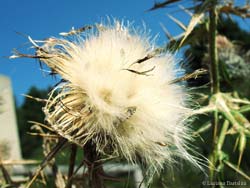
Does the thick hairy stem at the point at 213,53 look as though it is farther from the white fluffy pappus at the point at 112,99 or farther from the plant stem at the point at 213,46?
the white fluffy pappus at the point at 112,99

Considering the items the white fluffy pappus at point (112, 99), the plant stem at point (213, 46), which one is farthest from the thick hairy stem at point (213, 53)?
the white fluffy pappus at point (112, 99)

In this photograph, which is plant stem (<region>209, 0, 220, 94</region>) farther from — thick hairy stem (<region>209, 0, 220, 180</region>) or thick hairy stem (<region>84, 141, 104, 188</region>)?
thick hairy stem (<region>84, 141, 104, 188</region>)

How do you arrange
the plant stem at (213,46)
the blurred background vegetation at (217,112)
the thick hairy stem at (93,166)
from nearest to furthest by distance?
the thick hairy stem at (93,166), the blurred background vegetation at (217,112), the plant stem at (213,46)

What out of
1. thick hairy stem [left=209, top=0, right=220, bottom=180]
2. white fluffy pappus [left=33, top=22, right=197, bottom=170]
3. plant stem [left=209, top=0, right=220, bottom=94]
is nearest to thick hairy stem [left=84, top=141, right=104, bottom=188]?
Result: white fluffy pappus [left=33, top=22, right=197, bottom=170]

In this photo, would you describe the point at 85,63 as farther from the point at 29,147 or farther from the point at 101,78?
the point at 29,147

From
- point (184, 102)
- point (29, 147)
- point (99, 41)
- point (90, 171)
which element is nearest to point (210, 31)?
point (184, 102)
